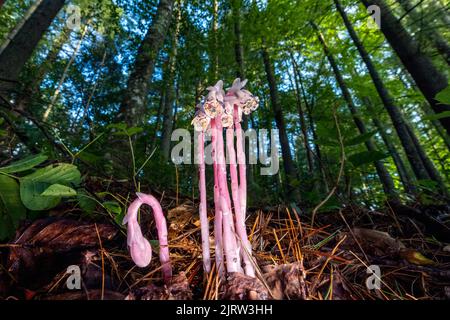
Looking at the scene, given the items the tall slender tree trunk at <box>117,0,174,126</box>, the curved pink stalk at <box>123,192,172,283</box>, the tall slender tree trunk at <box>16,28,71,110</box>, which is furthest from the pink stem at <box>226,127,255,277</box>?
the tall slender tree trunk at <box>117,0,174,126</box>

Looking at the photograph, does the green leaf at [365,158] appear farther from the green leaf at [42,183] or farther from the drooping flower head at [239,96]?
the green leaf at [42,183]

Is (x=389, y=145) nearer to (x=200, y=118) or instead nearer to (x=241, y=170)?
(x=241, y=170)

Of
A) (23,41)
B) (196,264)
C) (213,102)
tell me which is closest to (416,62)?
(213,102)

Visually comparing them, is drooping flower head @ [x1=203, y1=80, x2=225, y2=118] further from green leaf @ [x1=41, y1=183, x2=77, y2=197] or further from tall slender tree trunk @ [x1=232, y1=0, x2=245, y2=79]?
tall slender tree trunk @ [x1=232, y1=0, x2=245, y2=79]

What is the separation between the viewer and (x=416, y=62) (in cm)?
258

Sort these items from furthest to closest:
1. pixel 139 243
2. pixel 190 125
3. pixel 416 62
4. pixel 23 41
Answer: pixel 190 125 < pixel 23 41 < pixel 416 62 < pixel 139 243

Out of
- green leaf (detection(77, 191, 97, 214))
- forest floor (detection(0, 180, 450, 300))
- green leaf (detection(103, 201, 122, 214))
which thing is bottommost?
forest floor (detection(0, 180, 450, 300))

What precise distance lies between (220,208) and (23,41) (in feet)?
12.7

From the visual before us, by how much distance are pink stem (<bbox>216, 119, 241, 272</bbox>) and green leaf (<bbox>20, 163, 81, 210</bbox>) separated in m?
0.66

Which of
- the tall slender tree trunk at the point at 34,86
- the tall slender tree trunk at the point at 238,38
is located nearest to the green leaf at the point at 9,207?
the tall slender tree trunk at the point at 34,86

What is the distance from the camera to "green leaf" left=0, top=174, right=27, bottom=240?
101 cm

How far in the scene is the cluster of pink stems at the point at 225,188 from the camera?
87cm

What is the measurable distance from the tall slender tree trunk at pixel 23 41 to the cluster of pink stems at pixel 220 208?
3.14m

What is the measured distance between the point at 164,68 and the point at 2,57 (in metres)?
2.83
